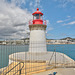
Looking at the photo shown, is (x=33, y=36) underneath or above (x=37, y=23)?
underneath

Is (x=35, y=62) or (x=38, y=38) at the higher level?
(x=38, y=38)

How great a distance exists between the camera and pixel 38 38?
12.1 metres

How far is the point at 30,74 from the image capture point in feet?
19.3

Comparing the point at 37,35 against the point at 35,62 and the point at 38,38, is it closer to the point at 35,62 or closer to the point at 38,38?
the point at 38,38

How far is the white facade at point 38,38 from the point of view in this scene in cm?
1212

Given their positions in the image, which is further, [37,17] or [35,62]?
[37,17]

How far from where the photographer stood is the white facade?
39.8 feet

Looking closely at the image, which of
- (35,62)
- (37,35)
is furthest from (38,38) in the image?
(35,62)

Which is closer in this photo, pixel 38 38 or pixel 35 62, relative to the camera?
pixel 35 62

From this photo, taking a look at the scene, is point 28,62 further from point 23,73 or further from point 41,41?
point 41,41

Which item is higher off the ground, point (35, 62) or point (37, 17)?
point (37, 17)

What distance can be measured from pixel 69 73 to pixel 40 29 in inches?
297

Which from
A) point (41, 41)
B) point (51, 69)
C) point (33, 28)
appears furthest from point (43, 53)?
point (51, 69)

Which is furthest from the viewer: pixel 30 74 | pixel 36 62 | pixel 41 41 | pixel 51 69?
pixel 41 41
